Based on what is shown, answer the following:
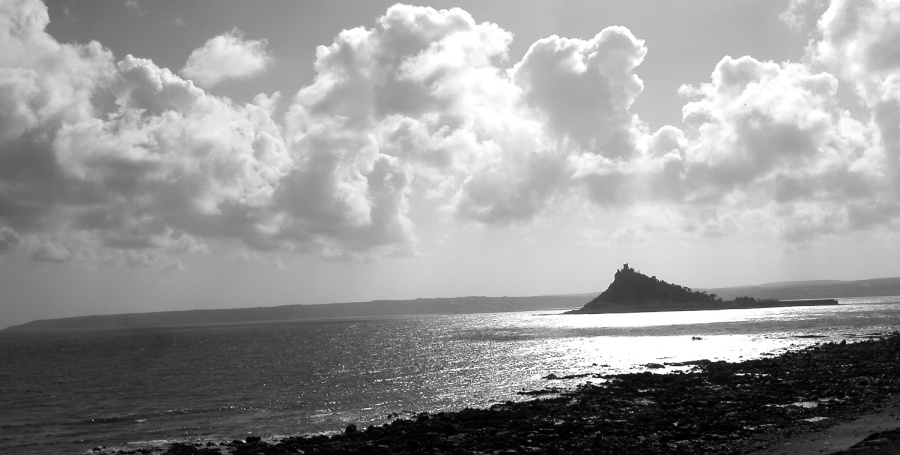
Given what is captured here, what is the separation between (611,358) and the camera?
3041 inches

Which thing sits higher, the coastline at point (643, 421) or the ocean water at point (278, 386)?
the coastline at point (643, 421)

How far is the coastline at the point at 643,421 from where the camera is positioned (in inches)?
1138

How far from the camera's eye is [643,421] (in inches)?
1308

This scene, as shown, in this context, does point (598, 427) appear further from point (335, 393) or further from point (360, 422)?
point (335, 393)

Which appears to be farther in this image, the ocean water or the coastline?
the ocean water

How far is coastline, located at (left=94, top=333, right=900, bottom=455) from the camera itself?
28906 mm

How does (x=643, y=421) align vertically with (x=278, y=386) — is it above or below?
above

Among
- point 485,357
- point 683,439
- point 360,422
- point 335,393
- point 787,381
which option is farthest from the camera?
point 485,357

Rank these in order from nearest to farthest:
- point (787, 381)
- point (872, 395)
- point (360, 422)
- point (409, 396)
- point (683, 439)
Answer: point (683, 439) < point (872, 395) < point (360, 422) < point (787, 381) < point (409, 396)

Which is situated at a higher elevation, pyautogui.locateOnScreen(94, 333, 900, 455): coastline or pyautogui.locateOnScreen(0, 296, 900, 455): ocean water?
pyautogui.locateOnScreen(94, 333, 900, 455): coastline

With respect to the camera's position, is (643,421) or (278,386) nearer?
(643,421)

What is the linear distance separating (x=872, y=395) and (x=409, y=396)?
3081 centimetres

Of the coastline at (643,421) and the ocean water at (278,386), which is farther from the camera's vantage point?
the ocean water at (278,386)

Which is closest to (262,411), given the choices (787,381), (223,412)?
(223,412)
